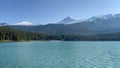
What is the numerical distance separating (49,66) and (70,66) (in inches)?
128

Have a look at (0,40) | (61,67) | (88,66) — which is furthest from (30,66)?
Result: (0,40)

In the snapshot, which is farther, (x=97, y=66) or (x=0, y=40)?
(x=0, y=40)

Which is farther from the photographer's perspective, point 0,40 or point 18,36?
point 18,36

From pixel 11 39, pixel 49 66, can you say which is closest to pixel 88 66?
pixel 49 66

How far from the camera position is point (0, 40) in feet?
522

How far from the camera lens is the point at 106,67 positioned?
119 feet

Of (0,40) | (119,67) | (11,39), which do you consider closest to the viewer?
(119,67)

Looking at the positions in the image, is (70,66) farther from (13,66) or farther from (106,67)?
(13,66)

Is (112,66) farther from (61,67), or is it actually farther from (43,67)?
(43,67)

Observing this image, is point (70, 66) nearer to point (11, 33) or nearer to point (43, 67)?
point (43, 67)

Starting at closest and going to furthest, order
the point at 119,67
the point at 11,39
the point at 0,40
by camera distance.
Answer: the point at 119,67 → the point at 0,40 → the point at 11,39

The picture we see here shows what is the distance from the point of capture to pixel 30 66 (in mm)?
36969

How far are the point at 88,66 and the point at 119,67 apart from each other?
4615 millimetres

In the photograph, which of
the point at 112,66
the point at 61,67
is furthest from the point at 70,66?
the point at 112,66
